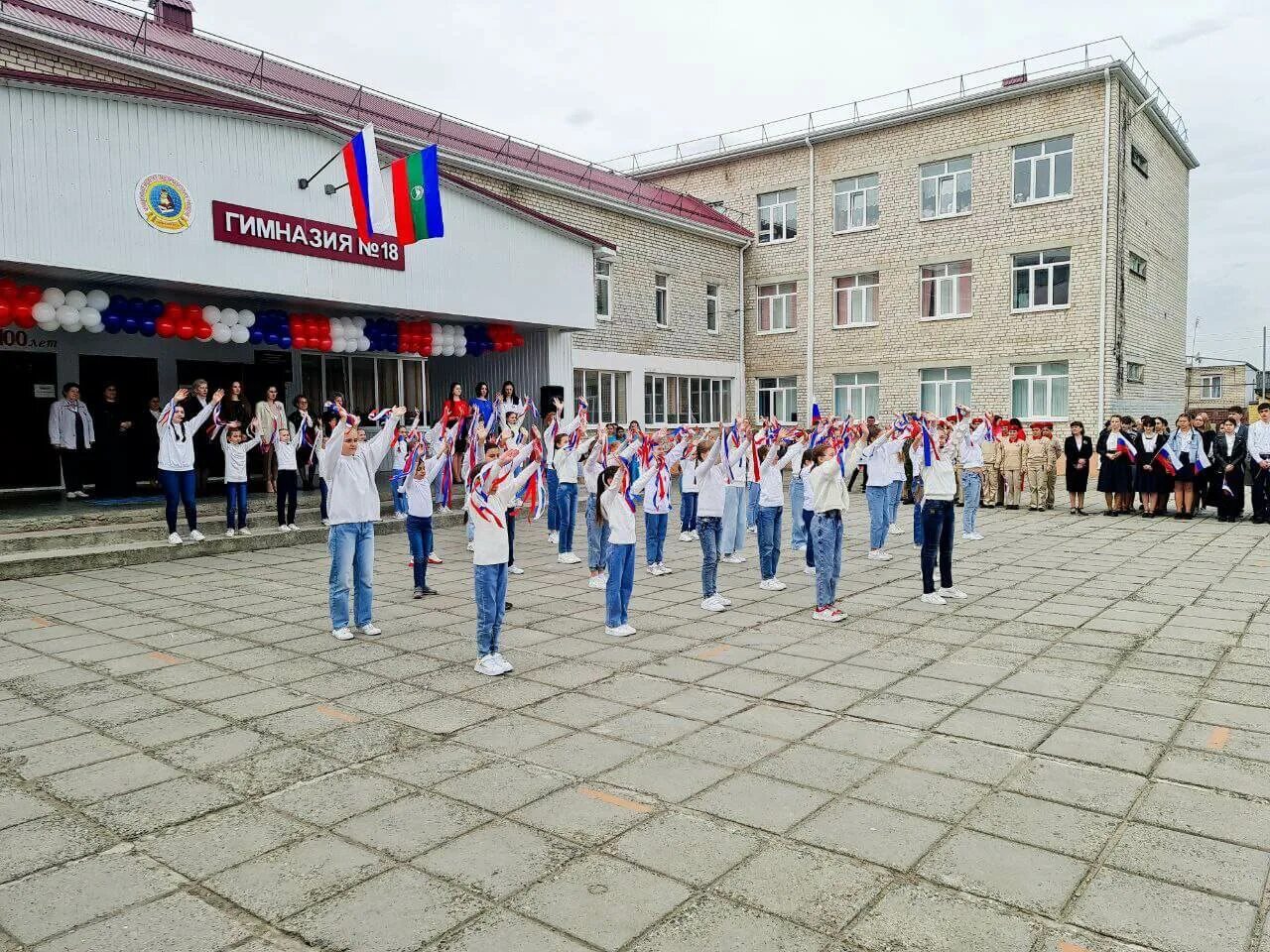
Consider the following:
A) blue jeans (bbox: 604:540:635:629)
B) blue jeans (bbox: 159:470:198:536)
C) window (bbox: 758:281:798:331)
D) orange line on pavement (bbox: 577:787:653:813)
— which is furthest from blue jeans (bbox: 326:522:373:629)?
window (bbox: 758:281:798:331)

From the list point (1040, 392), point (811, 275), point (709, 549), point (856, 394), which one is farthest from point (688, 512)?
point (811, 275)

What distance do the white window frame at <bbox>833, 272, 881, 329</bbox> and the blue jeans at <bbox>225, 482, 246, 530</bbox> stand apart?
20.1 m

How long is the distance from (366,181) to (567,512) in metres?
6.01

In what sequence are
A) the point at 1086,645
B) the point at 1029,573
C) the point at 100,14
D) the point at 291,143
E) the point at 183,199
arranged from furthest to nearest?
1. the point at 100,14
2. the point at 291,143
3. the point at 183,199
4. the point at 1029,573
5. the point at 1086,645

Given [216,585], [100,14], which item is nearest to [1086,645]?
[216,585]

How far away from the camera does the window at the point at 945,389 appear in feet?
83.9

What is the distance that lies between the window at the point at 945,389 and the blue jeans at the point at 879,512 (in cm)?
1494

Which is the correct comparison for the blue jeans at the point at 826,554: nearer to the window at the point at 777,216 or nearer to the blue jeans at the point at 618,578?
the blue jeans at the point at 618,578

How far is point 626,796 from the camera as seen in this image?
433cm

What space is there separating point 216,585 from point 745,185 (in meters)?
23.9

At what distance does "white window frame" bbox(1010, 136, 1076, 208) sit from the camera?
23531mm

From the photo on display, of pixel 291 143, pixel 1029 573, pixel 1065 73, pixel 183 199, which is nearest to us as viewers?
pixel 1029 573

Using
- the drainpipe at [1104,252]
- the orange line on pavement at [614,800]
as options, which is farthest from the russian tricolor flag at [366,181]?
the drainpipe at [1104,252]

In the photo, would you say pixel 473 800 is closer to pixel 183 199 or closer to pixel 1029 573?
pixel 1029 573
